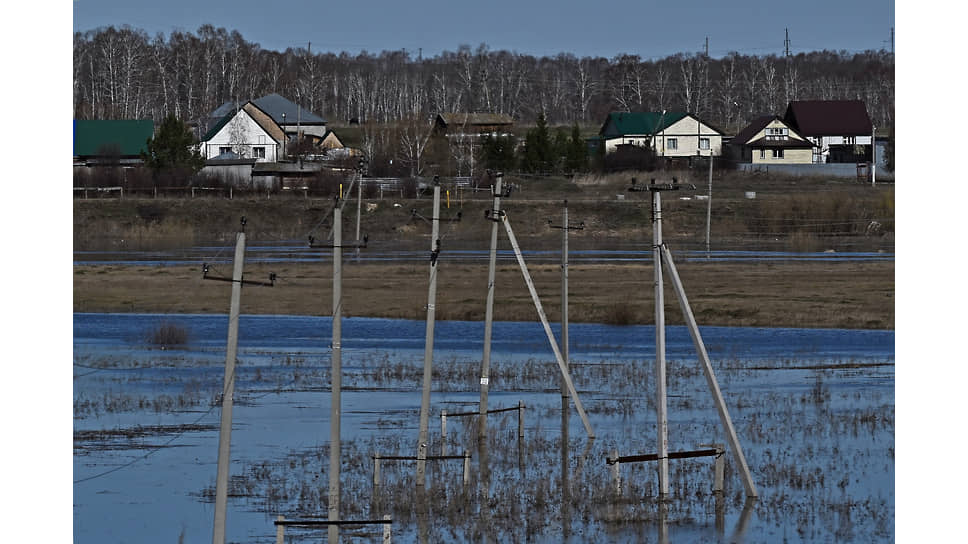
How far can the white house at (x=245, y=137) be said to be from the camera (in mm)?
137250

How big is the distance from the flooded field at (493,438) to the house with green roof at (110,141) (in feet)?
243

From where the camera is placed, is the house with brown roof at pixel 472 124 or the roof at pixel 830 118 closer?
the roof at pixel 830 118

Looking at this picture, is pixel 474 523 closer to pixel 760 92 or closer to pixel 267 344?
pixel 267 344

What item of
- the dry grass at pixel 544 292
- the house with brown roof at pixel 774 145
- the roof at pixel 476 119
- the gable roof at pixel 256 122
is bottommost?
Result: the dry grass at pixel 544 292

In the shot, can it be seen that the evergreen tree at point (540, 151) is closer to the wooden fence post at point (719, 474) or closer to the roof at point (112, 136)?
the roof at point (112, 136)

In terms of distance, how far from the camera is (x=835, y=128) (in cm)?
13675

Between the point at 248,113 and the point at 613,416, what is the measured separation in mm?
106895

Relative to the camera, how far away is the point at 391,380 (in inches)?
1673

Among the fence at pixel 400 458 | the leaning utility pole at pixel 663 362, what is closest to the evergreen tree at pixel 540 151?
the fence at pixel 400 458

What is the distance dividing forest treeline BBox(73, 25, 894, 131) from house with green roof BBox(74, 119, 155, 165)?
25.7m

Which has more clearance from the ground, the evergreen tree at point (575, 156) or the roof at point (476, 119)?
the roof at point (476, 119)

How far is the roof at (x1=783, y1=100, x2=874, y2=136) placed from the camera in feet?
447
